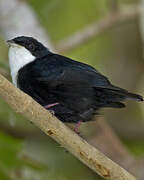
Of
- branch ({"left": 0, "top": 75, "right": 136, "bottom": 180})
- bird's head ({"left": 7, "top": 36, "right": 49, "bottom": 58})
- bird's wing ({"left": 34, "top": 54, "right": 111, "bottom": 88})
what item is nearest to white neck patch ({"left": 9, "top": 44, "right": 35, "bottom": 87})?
bird's head ({"left": 7, "top": 36, "right": 49, "bottom": 58})

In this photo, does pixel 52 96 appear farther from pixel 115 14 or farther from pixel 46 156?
pixel 115 14

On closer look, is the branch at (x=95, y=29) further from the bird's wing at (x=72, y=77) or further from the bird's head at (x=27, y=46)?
the bird's wing at (x=72, y=77)

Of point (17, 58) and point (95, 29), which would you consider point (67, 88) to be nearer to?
point (17, 58)

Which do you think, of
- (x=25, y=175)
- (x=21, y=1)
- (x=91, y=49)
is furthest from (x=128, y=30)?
(x=25, y=175)

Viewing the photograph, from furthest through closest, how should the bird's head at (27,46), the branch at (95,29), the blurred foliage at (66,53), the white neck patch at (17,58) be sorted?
1. the branch at (95,29)
2. the blurred foliage at (66,53)
3. the bird's head at (27,46)
4. the white neck patch at (17,58)

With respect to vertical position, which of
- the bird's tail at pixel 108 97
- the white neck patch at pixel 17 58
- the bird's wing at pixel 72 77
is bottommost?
the bird's tail at pixel 108 97

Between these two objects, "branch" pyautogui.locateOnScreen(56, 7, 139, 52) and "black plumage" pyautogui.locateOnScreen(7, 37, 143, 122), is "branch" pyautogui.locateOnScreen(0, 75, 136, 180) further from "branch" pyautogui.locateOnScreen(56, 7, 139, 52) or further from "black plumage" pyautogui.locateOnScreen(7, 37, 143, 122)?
"branch" pyautogui.locateOnScreen(56, 7, 139, 52)

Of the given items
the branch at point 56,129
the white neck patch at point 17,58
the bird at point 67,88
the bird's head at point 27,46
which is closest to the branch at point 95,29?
the bird's head at point 27,46
